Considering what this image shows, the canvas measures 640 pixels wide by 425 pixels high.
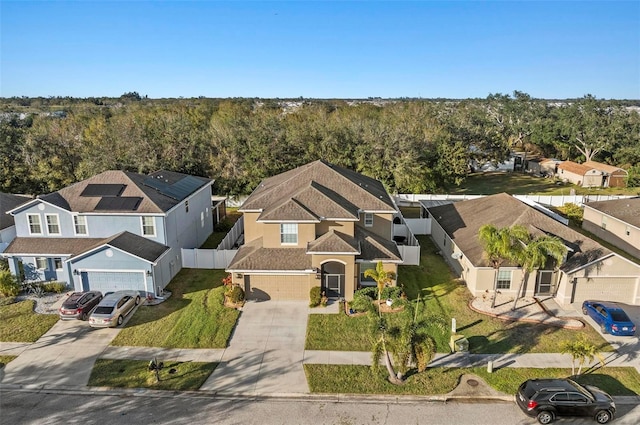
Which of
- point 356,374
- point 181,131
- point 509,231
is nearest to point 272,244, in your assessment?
point 356,374

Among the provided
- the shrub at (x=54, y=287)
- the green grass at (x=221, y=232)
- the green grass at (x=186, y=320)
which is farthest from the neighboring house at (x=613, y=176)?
the shrub at (x=54, y=287)

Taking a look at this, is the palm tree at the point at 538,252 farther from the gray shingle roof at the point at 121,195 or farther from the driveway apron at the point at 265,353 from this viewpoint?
the gray shingle roof at the point at 121,195

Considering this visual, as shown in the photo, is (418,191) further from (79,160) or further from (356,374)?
(79,160)

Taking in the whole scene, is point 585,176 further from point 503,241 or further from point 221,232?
point 221,232

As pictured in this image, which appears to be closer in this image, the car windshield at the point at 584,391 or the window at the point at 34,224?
the car windshield at the point at 584,391

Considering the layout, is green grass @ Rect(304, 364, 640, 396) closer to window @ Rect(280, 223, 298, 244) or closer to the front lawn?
the front lawn

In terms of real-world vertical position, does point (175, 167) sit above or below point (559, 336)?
above

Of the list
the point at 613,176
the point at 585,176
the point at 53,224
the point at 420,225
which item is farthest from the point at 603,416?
the point at 613,176
